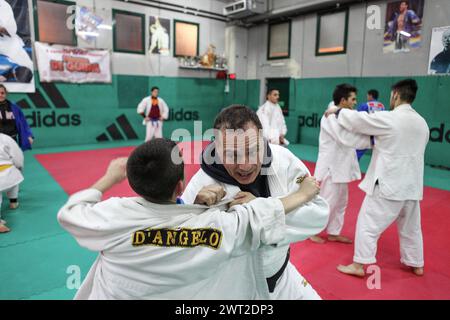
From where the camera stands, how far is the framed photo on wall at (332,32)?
9.23 metres

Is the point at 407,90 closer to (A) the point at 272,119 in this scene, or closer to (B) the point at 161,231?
(B) the point at 161,231

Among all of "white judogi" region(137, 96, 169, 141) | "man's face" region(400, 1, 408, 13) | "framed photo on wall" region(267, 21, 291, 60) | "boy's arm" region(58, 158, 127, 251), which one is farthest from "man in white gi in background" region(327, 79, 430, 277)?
"framed photo on wall" region(267, 21, 291, 60)

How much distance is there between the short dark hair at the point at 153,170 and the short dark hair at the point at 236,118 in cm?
46

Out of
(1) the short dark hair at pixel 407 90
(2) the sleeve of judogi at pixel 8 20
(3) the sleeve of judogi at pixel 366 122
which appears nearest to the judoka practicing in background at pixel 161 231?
(3) the sleeve of judogi at pixel 366 122

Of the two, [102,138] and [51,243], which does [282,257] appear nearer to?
[51,243]

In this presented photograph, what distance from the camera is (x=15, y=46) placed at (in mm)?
8164

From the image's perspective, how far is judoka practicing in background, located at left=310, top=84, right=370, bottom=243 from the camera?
333cm

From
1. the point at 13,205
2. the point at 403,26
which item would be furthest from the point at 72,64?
the point at 403,26

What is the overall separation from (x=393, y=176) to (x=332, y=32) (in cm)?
819

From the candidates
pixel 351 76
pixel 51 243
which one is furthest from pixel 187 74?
pixel 51 243

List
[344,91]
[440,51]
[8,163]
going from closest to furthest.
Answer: [344,91]
[8,163]
[440,51]

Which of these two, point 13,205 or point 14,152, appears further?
point 13,205

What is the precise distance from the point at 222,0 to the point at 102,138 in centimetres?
662

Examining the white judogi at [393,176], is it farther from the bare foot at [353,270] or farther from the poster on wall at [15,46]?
the poster on wall at [15,46]
